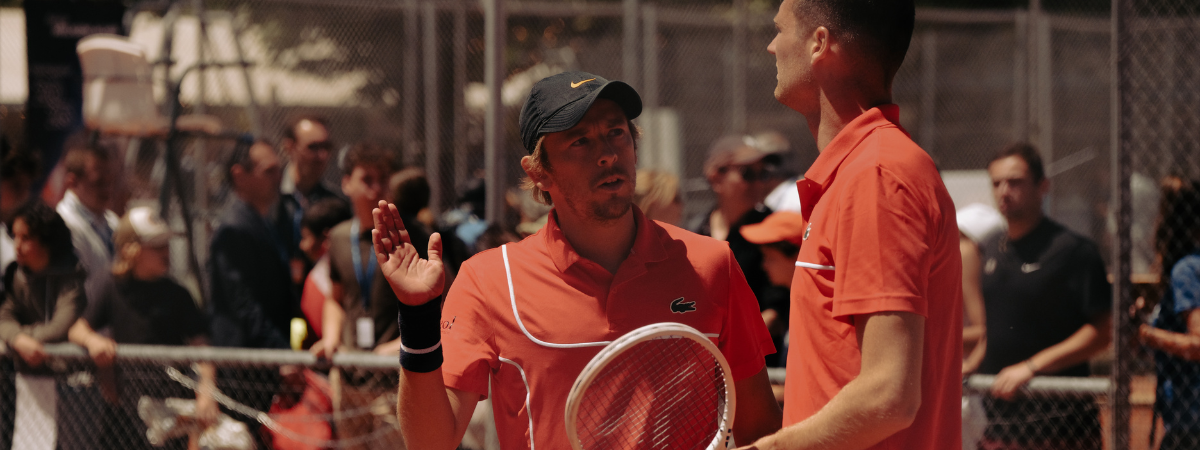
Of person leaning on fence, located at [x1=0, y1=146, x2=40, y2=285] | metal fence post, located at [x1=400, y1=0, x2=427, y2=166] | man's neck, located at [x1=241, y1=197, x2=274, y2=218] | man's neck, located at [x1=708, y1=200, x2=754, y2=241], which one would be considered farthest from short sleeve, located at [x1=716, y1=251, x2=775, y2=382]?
metal fence post, located at [x1=400, y1=0, x2=427, y2=166]

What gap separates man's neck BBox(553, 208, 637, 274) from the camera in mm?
2215

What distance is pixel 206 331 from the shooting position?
5715 mm

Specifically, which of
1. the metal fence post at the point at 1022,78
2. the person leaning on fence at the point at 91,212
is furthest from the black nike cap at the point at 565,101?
the metal fence post at the point at 1022,78

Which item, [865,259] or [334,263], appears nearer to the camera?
[865,259]

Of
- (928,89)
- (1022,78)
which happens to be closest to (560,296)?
(1022,78)

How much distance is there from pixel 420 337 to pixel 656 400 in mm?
503

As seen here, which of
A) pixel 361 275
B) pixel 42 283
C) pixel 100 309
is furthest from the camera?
pixel 100 309

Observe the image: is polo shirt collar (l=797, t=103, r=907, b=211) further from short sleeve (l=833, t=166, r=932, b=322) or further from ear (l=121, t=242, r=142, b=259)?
ear (l=121, t=242, r=142, b=259)

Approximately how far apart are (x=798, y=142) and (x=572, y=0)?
584 centimetres

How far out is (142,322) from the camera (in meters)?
5.46

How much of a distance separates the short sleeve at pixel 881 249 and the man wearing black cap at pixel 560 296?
1.54 ft

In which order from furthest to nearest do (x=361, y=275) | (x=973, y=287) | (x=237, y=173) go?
(x=237, y=173) → (x=361, y=275) → (x=973, y=287)

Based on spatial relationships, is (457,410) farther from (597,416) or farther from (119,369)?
(119,369)

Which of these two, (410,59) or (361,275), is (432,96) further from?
(361,275)
